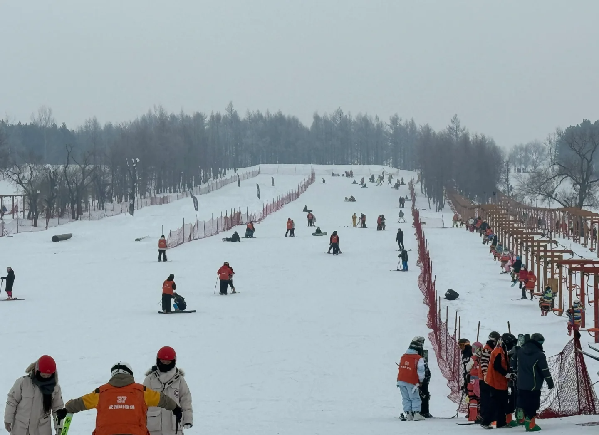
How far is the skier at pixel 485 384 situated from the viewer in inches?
460

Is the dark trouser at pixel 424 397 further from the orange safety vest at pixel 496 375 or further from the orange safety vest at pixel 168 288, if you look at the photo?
the orange safety vest at pixel 168 288

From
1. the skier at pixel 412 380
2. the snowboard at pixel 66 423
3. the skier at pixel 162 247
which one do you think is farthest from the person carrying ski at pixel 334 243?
the snowboard at pixel 66 423

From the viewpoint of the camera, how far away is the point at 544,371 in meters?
11.0

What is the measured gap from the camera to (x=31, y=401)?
8.55 meters

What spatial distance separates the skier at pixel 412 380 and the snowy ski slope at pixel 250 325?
15.0 inches

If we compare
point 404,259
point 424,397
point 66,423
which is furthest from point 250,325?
point 66,423

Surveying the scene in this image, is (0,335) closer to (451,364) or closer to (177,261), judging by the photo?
(451,364)

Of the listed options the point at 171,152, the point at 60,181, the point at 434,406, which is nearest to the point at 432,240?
the point at 434,406

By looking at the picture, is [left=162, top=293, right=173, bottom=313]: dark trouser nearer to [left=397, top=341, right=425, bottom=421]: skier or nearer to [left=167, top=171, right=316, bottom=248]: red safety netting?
[left=397, top=341, right=425, bottom=421]: skier

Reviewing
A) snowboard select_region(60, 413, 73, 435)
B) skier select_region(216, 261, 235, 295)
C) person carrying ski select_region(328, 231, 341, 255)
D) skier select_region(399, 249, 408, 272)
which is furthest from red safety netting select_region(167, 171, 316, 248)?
snowboard select_region(60, 413, 73, 435)

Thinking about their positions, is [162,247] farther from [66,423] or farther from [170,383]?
[66,423]

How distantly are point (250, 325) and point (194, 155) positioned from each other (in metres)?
97.4

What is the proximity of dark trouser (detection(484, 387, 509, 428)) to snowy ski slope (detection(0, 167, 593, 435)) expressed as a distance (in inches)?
11.5

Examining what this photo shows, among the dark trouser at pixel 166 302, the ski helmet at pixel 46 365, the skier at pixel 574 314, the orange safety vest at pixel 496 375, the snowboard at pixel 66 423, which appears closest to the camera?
the snowboard at pixel 66 423
